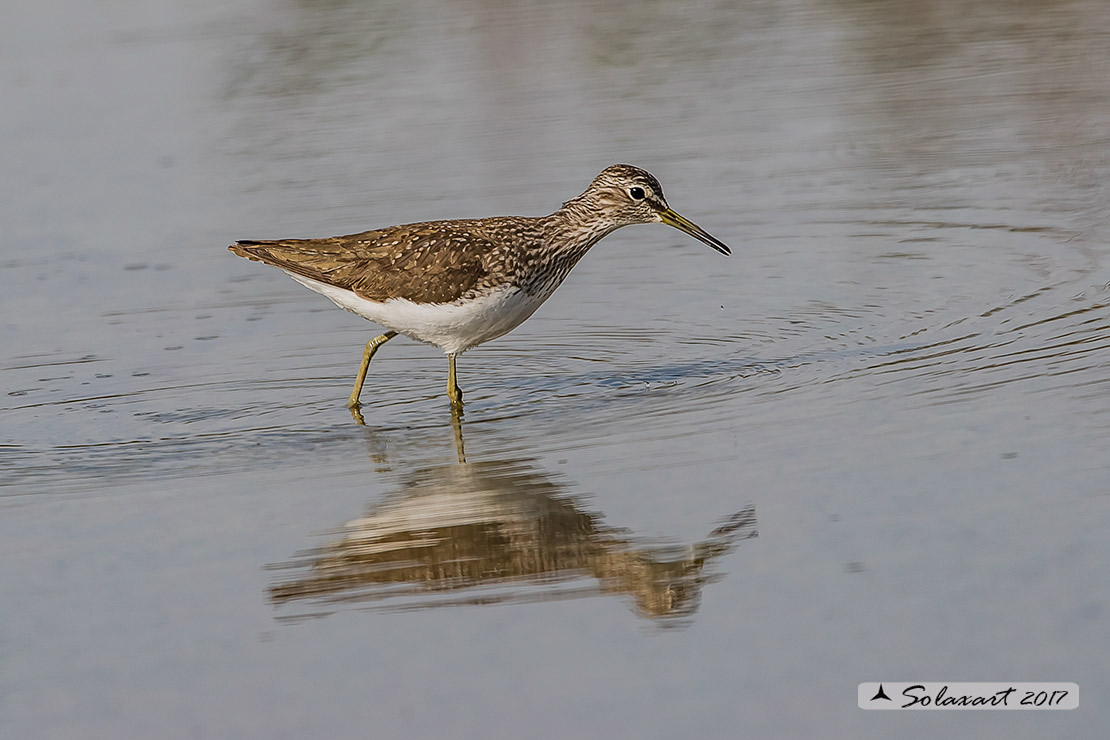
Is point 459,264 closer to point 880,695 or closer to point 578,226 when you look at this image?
point 578,226

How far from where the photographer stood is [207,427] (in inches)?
342

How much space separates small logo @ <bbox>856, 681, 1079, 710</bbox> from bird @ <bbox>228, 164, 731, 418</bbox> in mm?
4186

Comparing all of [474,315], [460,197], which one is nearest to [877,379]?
[474,315]

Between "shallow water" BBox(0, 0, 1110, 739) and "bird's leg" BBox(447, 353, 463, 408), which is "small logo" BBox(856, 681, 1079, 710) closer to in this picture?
"shallow water" BBox(0, 0, 1110, 739)

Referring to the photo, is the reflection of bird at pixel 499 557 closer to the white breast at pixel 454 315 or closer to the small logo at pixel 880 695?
the small logo at pixel 880 695

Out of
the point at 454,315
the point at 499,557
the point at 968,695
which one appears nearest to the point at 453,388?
the point at 454,315

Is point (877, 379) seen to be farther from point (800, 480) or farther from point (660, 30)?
point (660, 30)

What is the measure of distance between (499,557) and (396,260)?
3204 mm

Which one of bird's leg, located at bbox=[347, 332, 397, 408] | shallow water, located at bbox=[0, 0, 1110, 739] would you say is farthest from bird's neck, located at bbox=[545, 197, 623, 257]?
bird's leg, located at bbox=[347, 332, 397, 408]

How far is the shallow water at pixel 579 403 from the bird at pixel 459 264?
0.44m

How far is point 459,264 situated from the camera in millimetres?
9164

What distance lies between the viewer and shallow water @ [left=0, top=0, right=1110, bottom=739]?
18.2 feet

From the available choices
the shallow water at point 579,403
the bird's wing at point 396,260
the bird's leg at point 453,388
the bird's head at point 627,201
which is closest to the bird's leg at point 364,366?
the shallow water at point 579,403

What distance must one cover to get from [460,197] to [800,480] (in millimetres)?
6320
